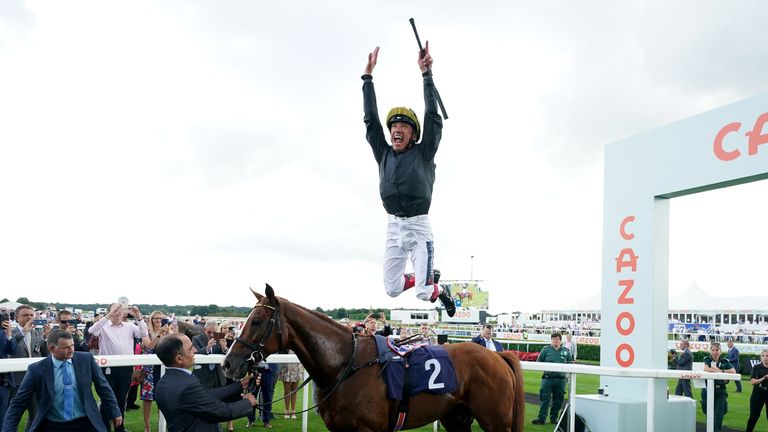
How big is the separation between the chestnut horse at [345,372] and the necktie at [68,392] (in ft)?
4.22

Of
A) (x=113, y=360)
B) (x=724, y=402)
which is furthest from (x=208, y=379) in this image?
(x=724, y=402)

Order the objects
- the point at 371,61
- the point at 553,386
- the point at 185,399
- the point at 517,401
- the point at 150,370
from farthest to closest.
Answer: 1. the point at 553,386
2. the point at 150,370
3. the point at 517,401
4. the point at 371,61
5. the point at 185,399

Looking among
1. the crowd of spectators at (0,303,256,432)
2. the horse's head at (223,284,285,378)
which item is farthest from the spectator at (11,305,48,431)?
the horse's head at (223,284,285,378)

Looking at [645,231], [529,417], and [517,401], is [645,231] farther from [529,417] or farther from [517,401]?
[529,417]

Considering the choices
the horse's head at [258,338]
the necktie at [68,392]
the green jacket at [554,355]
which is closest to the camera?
the horse's head at [258,338]

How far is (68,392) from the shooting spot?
4523mm

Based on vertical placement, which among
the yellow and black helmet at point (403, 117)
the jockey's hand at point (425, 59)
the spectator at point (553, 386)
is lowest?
the spectator at point (553, 386)

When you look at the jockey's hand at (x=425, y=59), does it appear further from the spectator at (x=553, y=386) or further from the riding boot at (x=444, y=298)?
the spectator at (x=553, y=386)

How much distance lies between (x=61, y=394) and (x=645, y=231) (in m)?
7.06

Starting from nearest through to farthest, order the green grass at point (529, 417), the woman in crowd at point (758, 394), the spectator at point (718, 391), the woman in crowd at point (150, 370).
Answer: the woman in crowd at point (150, 370)
the green grass at point (529, 417)
the spectator at point (718, 391)
the woman in crowd at point (758, 394)

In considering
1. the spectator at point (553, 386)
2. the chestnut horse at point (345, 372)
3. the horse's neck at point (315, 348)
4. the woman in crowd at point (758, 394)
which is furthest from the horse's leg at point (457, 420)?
the woman in crowd at point (758, 394)

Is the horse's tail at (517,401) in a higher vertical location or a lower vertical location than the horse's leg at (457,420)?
higher

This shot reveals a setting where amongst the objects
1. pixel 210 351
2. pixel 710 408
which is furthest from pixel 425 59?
pixel 710 408

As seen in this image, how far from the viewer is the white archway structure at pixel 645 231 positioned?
749 centimetres
